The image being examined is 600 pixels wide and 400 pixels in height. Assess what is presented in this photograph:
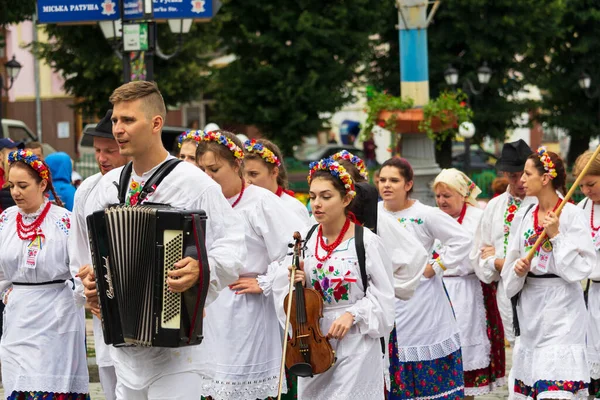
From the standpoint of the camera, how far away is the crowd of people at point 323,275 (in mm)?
5684

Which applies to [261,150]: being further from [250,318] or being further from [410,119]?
[410,119]

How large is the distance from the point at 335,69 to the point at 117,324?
25936 millimetres

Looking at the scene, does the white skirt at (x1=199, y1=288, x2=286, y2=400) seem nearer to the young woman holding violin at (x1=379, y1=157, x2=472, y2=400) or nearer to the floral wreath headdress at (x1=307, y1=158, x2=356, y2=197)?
the floral wreath headdress at (x1=307, y1=158, x2=356, y2=197)

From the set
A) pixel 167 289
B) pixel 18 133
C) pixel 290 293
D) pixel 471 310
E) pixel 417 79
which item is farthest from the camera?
pixel 18 133

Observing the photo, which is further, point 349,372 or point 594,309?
point 594,309

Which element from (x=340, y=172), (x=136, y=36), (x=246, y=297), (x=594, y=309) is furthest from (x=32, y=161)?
(x=136, y=36)

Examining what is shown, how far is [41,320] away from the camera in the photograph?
789cm

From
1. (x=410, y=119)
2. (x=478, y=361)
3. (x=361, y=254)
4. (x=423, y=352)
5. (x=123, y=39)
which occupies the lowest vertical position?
(x=478, y=361)

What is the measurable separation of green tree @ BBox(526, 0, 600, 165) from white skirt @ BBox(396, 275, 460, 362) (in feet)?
88.9

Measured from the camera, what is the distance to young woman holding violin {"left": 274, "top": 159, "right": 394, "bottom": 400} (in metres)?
6.66

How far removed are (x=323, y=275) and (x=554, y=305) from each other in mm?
2186

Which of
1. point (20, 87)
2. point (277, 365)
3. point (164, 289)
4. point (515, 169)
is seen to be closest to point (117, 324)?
point (164, 289)

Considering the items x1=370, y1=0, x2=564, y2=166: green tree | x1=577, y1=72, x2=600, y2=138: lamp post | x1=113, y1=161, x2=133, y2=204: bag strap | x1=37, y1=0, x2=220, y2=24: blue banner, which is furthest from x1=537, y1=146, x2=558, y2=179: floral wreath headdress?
x1=577, y1=72, x2=600, y2=138: lamp post

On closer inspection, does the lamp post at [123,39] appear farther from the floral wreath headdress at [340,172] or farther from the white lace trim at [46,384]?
the floral wreath headdress at [340,172]
